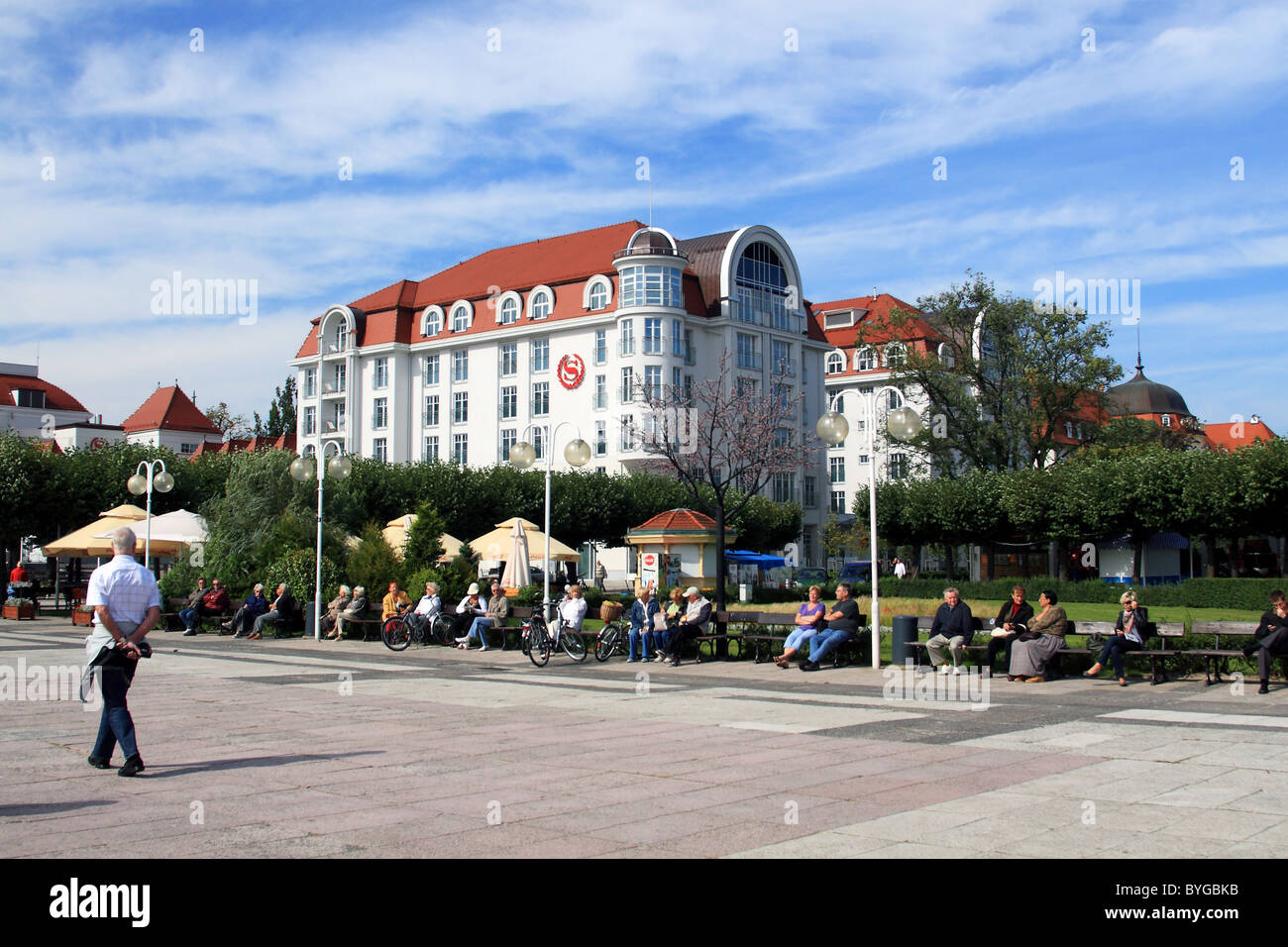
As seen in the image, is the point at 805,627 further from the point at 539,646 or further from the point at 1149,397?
the point at 1149,397

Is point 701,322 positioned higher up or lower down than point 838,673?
higher up

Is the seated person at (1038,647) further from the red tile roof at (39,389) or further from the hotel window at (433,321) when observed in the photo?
the red tile roof at (39,389)

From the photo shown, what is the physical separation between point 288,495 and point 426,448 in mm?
44519

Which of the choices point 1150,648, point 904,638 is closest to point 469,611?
point 904,638

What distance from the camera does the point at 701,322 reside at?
70.4 metres

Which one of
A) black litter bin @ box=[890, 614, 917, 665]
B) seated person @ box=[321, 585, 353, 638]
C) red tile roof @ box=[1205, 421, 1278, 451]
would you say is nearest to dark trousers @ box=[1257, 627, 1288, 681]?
black litter bin @ box=[890, 614, 917, 665]

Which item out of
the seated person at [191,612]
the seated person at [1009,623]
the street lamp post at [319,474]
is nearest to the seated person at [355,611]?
the street lamp post at [319,474]

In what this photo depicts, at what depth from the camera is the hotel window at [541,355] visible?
2874 inches

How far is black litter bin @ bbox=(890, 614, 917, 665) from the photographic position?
58.4 feet

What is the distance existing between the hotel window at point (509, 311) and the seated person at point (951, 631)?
59.7 m

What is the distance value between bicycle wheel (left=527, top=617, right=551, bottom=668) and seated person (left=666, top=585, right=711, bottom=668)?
2.13 m
